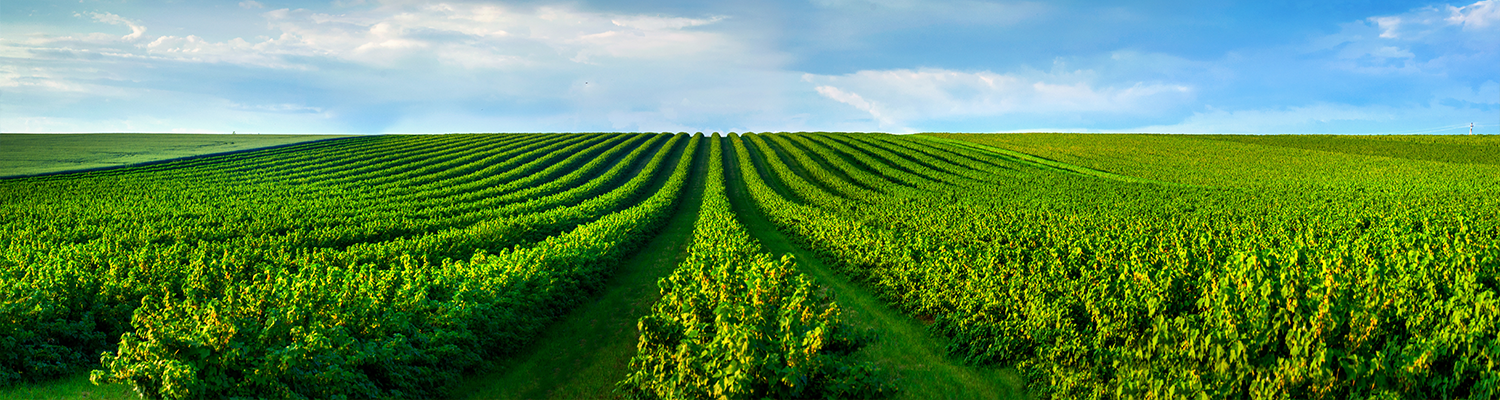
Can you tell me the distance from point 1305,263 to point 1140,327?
318cm

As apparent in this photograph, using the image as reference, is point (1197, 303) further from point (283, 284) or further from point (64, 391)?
point (64, 391)

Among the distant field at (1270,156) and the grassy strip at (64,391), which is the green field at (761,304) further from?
the distant field at (1270,156)

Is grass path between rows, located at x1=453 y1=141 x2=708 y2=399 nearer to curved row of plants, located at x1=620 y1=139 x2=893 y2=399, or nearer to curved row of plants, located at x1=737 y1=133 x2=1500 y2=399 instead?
curved row of plants, located at x1=620 y1=139 x2=893 y2=399

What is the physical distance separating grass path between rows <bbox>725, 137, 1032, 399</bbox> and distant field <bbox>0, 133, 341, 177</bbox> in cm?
5829

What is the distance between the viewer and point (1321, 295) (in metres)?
8.94

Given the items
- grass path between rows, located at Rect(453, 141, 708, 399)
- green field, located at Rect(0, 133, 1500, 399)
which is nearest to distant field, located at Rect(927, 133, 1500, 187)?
green field, located at Rect(0, 133, 1500, 399)

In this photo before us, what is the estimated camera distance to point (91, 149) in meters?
66.0

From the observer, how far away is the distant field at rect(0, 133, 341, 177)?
5094 cm

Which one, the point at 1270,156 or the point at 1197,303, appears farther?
the point at 1270,156

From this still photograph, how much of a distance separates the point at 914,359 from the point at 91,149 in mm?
87254

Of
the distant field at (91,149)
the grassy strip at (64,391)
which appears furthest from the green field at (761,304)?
the distant field at (91,149)

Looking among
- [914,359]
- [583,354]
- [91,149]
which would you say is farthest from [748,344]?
[91,149]

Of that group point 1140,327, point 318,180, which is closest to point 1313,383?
point 1140,327

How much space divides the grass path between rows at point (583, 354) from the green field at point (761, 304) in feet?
0.22
